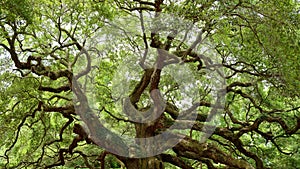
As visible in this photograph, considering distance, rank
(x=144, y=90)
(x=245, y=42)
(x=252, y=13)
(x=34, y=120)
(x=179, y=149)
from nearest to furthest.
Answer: (x=252, y=13), (x=245, y=42), (x=179, y=149), (x=144, y=90), (x=34, y=120)

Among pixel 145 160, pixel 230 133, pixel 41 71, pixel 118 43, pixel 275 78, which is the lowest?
pixel 145 160

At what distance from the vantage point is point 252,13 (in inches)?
181

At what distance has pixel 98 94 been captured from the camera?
257 inches

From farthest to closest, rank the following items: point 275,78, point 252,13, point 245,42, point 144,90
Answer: point 144,90 → point 245,42 → point 275,78 → point 252,13

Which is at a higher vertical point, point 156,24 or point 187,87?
point 156,24

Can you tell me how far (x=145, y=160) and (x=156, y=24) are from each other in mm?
2434

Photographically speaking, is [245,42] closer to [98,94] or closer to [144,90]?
[144,90]

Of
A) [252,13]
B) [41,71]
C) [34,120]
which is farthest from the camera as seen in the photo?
[34,120]

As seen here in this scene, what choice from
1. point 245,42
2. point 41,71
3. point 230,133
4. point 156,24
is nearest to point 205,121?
point 230,133

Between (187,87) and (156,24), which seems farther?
(187,87)

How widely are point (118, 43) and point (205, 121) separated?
2160 mm

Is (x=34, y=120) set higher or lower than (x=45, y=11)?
lower

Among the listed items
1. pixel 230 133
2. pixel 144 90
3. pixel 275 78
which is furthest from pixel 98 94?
pixel 275 78

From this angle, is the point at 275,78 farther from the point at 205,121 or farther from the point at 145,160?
the point at 145,160
